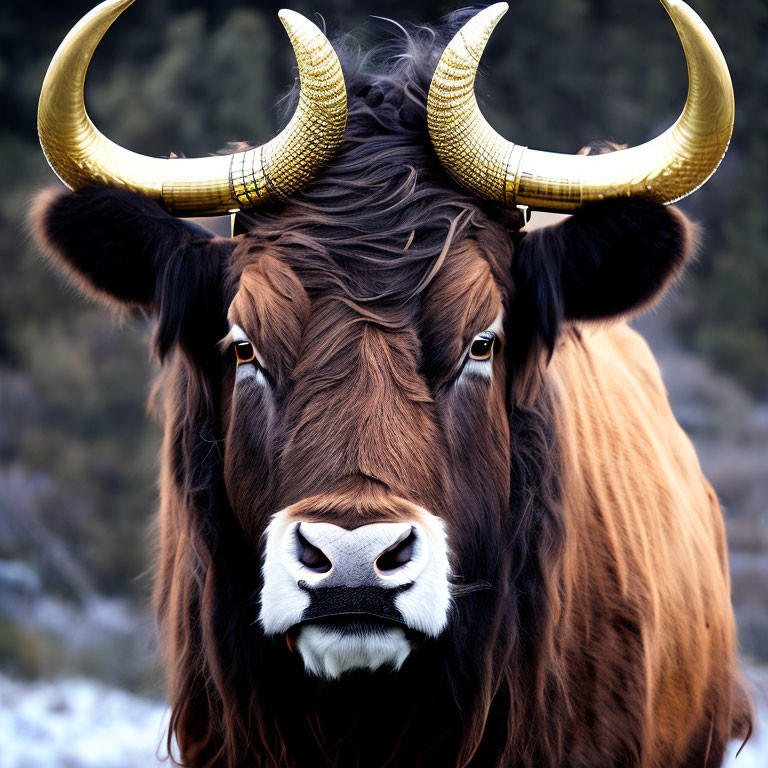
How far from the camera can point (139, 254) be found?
3143mm

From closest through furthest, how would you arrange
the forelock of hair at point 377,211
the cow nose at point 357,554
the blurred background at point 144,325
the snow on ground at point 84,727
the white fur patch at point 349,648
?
the cow nose at point 357,554
the white fur patch at point 349,648
the forelock of hair at point 377,211
the snow on ground at point 84,727
the blurred background at point 144,325

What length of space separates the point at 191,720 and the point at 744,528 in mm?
9793

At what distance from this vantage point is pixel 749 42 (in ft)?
41.1

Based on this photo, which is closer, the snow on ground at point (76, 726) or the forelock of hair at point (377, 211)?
the forelock of hair at point (377, 211)

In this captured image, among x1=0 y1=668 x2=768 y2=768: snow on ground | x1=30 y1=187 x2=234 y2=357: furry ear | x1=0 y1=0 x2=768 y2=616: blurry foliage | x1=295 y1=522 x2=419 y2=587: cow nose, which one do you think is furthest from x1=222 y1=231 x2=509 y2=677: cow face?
x1=0 y1=0 x2=768 y2=616: blurry foliage

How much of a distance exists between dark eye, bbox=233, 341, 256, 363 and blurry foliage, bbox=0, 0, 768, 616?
342 inches

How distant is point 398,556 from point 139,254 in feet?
4.45

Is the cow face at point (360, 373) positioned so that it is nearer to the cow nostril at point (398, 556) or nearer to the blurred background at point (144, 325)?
the cow nostril at point (398, 556)

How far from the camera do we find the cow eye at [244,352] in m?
2.97

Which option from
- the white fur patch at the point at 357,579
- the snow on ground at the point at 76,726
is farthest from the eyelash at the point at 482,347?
the snow on ground at the point at 76,726

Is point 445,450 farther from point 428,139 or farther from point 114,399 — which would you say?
point 114,399

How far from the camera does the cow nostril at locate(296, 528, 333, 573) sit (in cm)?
243

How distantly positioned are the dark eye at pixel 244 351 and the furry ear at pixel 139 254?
0.25 m

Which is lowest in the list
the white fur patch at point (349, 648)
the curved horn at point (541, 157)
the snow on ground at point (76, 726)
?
the snow on ground at point (76, 726)
